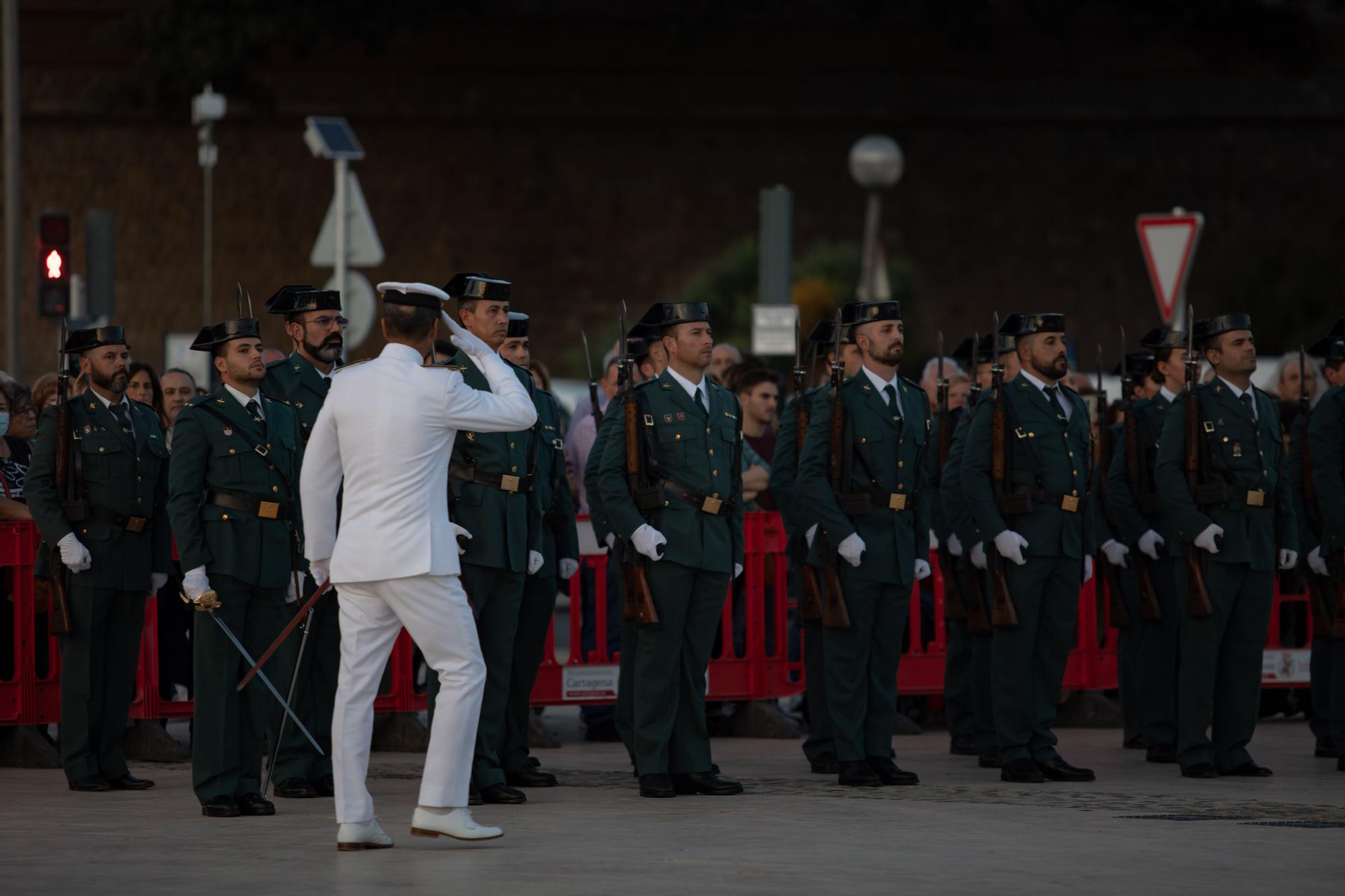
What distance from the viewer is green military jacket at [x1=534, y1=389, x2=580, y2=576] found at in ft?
33.9

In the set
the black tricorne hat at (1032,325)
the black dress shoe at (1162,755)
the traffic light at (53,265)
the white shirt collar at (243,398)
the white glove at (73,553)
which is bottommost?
the black dress shoe at (1162,755)

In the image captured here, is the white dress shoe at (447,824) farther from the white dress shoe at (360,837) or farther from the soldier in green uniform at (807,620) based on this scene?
the soldier in green uniform at (807,620)

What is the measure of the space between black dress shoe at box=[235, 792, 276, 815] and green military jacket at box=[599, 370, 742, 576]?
1.82 meters

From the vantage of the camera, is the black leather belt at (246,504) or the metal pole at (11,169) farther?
the metal pole at (11,169)

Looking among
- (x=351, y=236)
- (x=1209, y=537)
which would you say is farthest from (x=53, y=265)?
(x=1209, y=537)

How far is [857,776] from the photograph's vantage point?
1023cm

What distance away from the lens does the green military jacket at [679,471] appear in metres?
9.96

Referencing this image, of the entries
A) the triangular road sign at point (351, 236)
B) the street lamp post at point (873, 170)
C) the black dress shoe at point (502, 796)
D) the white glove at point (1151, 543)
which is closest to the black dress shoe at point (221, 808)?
the black dress shoe at point (502, 796)

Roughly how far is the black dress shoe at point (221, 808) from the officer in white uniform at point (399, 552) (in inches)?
38.9

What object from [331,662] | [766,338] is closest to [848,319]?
[331,662]

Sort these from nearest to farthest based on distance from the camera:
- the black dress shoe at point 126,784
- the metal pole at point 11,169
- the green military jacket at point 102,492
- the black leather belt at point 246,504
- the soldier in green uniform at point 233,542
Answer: the soldier in green uniform at point 233,542 < the black leather belt at point 246,504 < the green military jacket at point 102,492 < the black dress shoe at point 126,784 < the metal pole at point 11,169

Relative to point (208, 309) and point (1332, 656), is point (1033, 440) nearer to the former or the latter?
point (1332, 656)

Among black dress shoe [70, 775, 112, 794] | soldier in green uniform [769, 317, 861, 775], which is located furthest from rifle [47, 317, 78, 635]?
soldier in green uniform [769, 317, 861, 775]

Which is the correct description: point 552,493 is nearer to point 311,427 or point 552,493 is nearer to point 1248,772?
point 311,427
